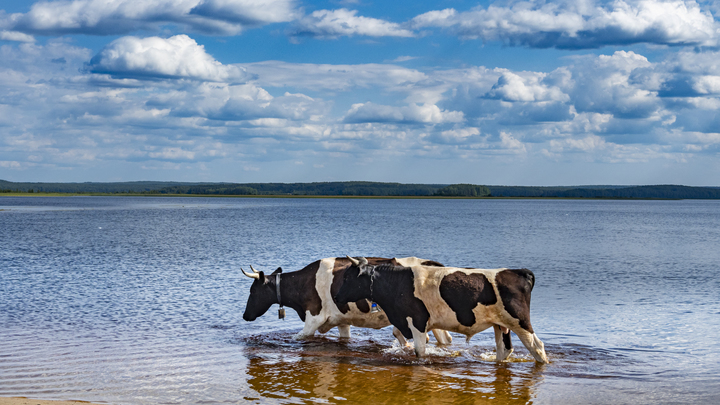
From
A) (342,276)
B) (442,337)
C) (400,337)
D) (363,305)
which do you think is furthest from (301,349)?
(442,337)

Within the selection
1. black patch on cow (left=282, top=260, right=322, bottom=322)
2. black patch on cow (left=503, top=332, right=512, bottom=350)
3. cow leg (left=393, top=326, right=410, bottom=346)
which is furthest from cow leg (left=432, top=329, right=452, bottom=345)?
black patch on cow (left=282, top=260, right=322, bottom=322)

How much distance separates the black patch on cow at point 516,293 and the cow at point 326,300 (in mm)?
2277

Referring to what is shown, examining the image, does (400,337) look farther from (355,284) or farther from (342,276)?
(342,276)

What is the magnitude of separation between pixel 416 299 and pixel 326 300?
2.56 metres

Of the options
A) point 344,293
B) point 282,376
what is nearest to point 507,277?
point 344,293

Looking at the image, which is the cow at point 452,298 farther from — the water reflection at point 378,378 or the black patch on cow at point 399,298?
the water reflection at point 378,378

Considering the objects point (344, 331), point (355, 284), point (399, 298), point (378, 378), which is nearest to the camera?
point (378, 378)

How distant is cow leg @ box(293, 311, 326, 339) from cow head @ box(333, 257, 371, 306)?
3.14ft

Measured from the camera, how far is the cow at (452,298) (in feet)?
40.4

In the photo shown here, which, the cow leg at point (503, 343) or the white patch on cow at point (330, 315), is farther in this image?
the white patch on cow at point (330, 315)

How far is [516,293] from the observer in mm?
12266

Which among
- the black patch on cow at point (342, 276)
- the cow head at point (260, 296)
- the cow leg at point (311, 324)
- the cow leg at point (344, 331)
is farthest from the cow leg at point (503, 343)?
the cow head at point (260, 296)

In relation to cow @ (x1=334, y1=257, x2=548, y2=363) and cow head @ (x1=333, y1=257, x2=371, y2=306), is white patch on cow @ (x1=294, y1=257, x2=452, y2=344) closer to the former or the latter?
cow head @ (x1=333, y1=257, x2=371, y2=306)

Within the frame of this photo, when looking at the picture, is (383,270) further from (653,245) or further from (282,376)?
(653,245)
